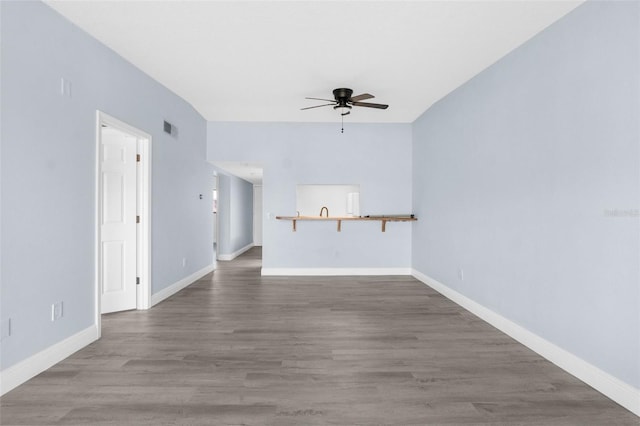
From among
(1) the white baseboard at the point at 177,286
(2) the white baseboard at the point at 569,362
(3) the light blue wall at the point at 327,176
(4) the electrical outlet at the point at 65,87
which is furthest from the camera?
(3) the light blue wall at the point at 327,176

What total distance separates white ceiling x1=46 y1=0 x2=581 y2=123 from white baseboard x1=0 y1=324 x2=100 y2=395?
2.71 m

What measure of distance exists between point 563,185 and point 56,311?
418cm

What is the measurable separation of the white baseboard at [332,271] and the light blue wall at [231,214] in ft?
8.80

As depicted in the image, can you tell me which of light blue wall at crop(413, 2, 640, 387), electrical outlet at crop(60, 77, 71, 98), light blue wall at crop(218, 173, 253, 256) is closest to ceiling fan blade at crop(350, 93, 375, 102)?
light blue wall at crop(413, 2, 640, 387)

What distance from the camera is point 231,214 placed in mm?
8461

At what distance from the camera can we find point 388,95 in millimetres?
4648

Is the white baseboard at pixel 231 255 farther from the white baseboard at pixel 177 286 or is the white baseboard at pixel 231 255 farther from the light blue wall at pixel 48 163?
the light blue wall at pixel 48 163

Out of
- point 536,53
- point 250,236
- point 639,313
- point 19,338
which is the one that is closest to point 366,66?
point 536,53

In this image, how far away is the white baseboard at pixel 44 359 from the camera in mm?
2192

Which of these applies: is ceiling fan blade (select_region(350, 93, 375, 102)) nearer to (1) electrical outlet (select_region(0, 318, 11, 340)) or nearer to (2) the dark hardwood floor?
(2) the dark hardwood floor

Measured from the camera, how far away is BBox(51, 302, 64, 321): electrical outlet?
260cm

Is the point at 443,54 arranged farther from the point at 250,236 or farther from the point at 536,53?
the point at 250,236

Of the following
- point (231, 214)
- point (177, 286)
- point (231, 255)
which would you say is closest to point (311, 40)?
point (177, 286)

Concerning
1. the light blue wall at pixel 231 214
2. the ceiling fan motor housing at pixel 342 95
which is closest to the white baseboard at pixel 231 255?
the light blue wall at pixel 231 214
